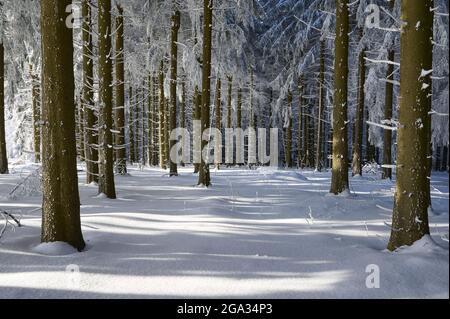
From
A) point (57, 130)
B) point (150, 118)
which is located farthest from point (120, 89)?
point (150, 118)

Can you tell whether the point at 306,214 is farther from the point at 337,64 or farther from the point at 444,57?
the point at 444,57

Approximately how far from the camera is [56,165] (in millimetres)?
5629

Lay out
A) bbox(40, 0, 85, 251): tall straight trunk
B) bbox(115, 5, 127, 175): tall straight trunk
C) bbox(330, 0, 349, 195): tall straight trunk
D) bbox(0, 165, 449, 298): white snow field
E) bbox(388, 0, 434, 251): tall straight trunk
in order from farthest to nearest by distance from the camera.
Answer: bbox(115, 5, 127, 175): tall straight trunk < bbox(330, 0, 349, 195): tall straight trunk < bbox(40, 0, 85, 251): tall straight trunk < bbox(388, 0, 434, 251): tall straight trunk < bbox(0, 165, 449, 298): white snow field

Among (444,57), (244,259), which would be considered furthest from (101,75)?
(444,57)

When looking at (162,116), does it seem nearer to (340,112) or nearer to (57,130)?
(340,112)

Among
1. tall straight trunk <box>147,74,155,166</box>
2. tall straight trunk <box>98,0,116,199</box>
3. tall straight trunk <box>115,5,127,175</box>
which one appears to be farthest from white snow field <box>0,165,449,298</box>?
tall straight trunk <box>147,74,155,166</box>

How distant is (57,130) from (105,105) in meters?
5.04

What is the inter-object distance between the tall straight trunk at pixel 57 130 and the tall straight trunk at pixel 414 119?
466 centimetres

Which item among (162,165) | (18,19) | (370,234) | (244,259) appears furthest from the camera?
(162,165)

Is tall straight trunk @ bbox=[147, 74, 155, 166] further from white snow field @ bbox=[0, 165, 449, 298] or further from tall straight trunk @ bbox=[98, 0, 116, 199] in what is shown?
white snow field @ bbox=[0, 165, 449, 298]

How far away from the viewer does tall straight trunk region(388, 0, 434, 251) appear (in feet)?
16.7

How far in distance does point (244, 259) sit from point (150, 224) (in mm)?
2609

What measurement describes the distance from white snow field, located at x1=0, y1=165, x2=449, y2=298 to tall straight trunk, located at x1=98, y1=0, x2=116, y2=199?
4.08ft

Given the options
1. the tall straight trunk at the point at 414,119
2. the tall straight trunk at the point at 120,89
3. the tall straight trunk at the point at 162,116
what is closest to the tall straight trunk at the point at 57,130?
the tall straight trunk at the point at 414,119
